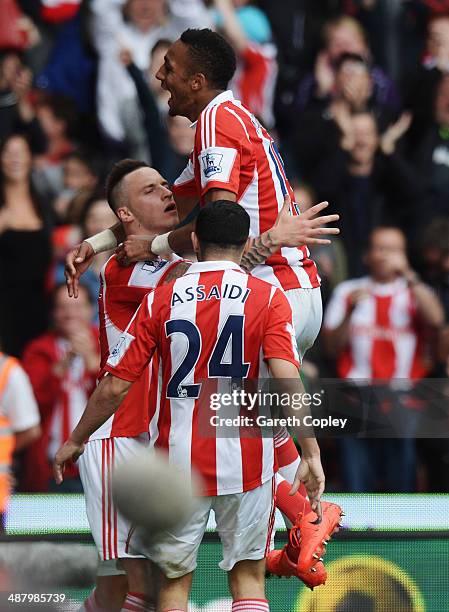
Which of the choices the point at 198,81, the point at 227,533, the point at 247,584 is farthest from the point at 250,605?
the point at 198,81

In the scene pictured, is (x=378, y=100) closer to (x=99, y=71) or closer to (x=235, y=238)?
(x=99, y=71)

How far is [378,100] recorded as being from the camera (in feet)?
31.9

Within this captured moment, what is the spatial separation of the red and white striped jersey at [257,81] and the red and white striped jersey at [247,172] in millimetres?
3809

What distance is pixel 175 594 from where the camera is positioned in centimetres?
519

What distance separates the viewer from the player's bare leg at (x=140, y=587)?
5742 millimetres

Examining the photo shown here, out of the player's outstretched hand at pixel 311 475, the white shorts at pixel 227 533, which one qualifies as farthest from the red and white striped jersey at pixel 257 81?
the player's outstretched hand at pixel 311 475

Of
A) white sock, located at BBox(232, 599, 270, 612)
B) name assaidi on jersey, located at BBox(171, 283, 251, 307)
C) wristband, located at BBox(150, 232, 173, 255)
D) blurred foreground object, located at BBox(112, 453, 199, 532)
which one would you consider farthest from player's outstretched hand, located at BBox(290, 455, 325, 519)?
wristband, located at BBox(150, 232, 173, 255)

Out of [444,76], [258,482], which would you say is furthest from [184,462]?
[444,76]

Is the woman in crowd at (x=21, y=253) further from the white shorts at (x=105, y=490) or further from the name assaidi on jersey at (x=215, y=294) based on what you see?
the name assaidi on jersey at (x=215, y=294)

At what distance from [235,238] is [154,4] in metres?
4.87

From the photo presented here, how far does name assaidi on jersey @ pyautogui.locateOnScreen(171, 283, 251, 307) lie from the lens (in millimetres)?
5004

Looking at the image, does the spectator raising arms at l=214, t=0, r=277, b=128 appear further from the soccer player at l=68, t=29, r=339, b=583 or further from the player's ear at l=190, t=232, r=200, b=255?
the player's ear at l=190, t=232, r=200, b=255

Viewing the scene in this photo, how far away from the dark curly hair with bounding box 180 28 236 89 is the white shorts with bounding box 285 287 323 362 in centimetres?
101

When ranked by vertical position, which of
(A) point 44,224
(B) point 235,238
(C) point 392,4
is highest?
(C) point 392,4
